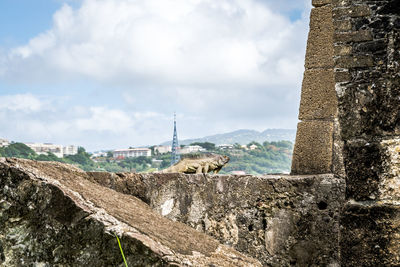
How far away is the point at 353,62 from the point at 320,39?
6.05ft

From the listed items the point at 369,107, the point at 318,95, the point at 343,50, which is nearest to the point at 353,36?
the point at 343,50

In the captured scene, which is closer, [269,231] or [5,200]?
[5,200]

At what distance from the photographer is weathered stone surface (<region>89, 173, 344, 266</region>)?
4.60 metres

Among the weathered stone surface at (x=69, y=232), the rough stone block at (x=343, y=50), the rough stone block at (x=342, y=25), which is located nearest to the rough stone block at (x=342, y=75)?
the rough stone block at (x=343, y=50)

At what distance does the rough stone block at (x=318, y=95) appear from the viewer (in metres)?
5.14

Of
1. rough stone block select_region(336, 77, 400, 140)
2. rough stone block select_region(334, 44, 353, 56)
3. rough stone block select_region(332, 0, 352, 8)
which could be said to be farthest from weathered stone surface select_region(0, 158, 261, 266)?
rough stone block select_region(332, 0, 352, 8)

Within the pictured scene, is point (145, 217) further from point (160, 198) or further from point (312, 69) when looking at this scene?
point (312, 69)

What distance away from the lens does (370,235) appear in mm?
3432

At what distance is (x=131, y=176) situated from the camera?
4.41 m

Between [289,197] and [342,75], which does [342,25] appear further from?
[289,197]

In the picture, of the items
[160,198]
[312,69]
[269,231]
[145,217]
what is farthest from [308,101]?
[145,217]

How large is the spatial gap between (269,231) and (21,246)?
2518 millimetres

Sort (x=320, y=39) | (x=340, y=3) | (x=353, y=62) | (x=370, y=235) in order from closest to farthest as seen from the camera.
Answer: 1. (x=370, y=235)
2. (x=353, y=62)
3. (x=340, y=3)
4. (x=320, y=39)

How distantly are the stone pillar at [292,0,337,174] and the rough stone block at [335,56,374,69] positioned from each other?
5.09ft
